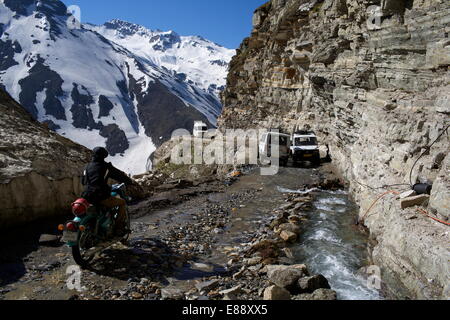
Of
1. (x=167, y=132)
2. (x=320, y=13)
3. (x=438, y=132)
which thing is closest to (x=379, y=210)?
(x=438, y=132)

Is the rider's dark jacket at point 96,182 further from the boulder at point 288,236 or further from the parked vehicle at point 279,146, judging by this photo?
the parked vehicle at point 279,146

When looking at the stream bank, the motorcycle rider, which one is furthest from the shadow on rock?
the motorcycle rider

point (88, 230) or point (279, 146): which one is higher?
point (279, 146)

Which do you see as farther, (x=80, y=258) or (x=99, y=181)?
(x=99, y=181)

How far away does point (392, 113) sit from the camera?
11297 millimetres

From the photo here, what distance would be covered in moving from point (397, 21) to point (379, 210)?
799 centimetres

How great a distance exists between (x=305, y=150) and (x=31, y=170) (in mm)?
17248

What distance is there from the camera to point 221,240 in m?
9.05

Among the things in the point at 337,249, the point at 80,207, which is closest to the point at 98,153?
the point at 80,207

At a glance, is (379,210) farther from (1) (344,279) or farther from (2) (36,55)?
(2) (36,55)

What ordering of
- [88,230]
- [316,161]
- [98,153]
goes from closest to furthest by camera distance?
[88,230] < [98,153] < [316,161]

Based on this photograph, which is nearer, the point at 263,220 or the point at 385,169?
the point at 385,169

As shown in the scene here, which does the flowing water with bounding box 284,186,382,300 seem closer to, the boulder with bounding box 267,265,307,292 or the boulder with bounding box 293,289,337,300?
the boulder with bounding box 293,289,337,300

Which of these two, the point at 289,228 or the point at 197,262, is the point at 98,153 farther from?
the point at 289,228
